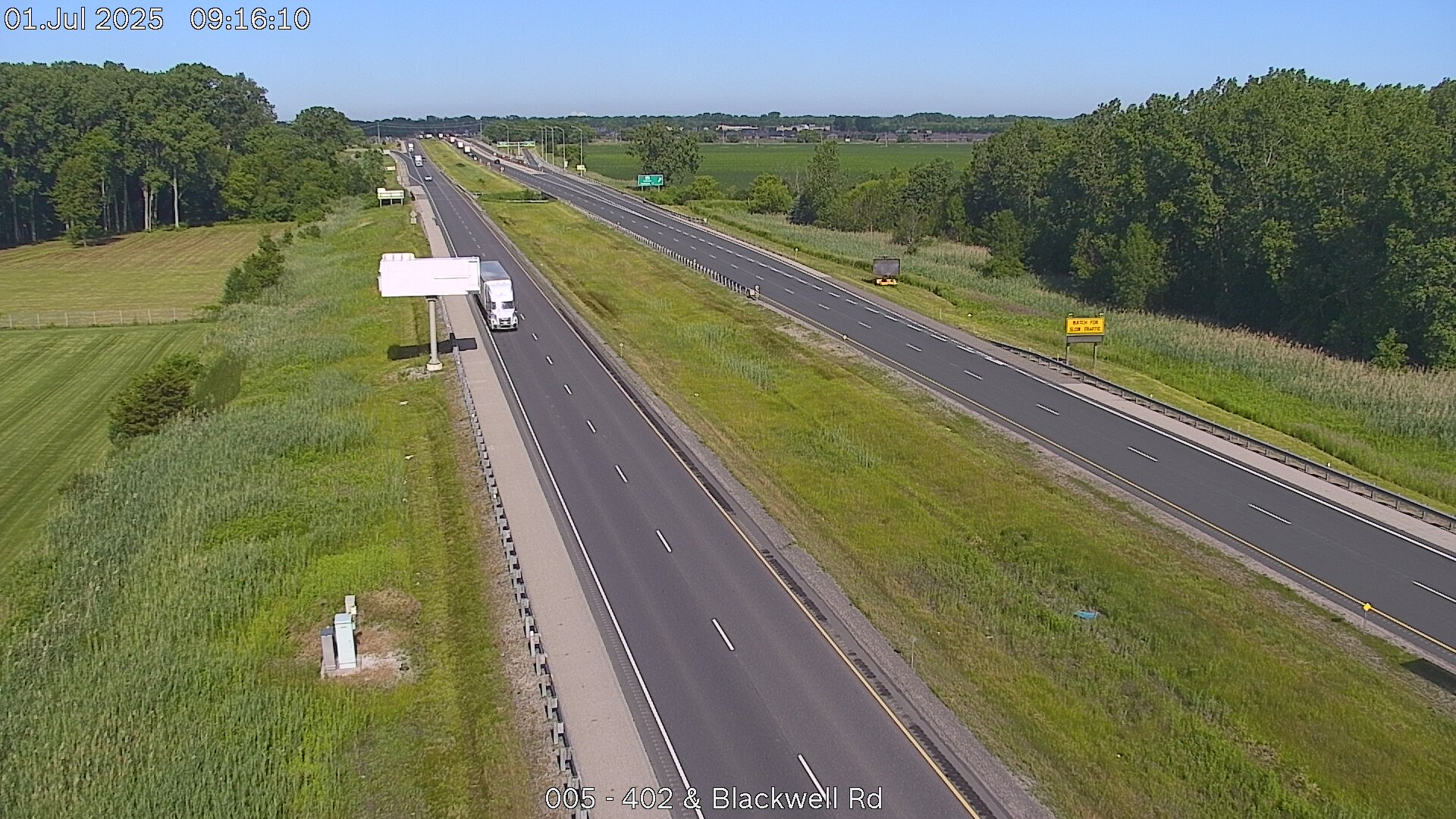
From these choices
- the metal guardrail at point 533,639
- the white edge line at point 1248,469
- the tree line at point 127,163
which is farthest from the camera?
the tree line at point 127,163

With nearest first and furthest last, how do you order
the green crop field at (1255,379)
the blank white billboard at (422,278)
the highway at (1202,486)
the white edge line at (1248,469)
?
the highway at (1202,486) < the white edge line at (1248,469) < the green crop field at (1255,379) < the blank white billboard at (422,278)

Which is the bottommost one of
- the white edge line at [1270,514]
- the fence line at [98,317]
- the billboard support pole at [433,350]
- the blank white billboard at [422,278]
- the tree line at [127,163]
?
the white edge line at [1270,514]

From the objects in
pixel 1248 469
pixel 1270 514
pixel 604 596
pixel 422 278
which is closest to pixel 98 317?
pixel 422 278

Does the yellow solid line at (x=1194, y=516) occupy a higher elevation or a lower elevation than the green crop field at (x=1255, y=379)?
lower

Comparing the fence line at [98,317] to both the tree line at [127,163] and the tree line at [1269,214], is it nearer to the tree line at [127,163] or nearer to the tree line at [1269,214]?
the tree line at [127,163]

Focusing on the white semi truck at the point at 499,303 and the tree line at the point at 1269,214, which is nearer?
the tree line at the point at 1269,214

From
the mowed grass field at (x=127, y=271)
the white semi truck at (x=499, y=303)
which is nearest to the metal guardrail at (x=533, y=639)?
the white semi truck at (x=499, y=303)

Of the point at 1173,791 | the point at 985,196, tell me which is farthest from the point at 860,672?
the point at 985,196
